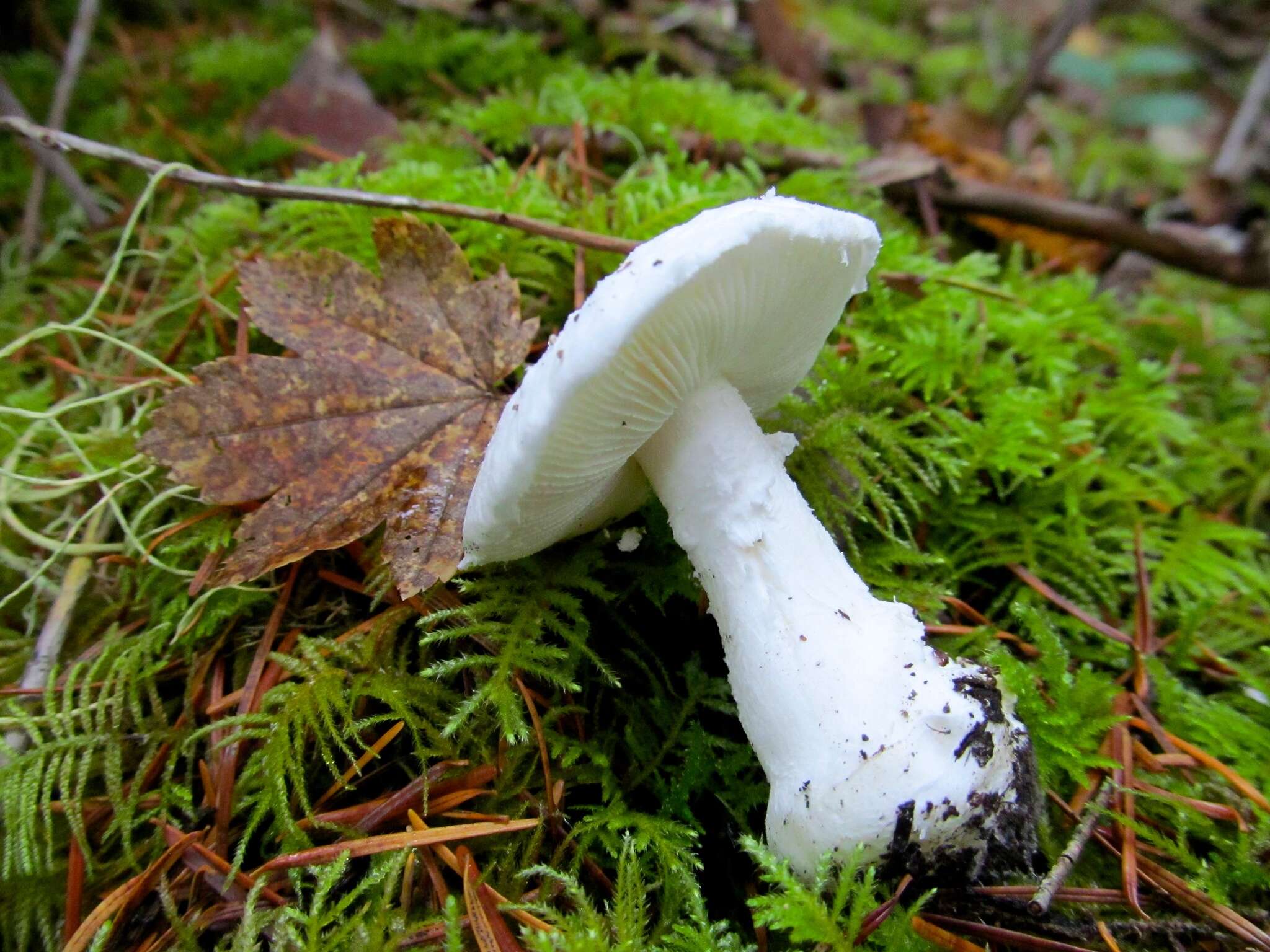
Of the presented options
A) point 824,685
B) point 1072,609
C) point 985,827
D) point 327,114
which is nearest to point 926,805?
point 985,827

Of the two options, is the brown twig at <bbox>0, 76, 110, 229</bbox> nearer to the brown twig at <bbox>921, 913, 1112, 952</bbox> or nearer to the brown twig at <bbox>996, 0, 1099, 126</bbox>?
the brown twig at <bbox>921, 913, 1112, 952</bbox>

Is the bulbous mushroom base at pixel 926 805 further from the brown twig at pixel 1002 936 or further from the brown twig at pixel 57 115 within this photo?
the brown twig at pixel 57 115

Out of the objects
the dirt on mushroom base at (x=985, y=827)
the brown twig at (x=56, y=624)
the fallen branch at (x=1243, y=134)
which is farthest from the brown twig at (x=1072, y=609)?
the fallen branch at (x=1243, y=134)

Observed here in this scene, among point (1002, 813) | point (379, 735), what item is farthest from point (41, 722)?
point (1002, 813)

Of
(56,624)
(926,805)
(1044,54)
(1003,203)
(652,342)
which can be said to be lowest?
(56,624)

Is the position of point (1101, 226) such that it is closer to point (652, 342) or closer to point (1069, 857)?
point (1069, 857)

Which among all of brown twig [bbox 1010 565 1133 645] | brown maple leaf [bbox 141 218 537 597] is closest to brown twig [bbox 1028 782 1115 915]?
brown twig [bbox 1010 565 1133 645]
